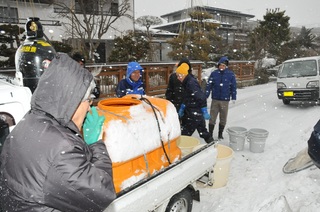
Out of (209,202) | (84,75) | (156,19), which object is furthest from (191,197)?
(156,19)

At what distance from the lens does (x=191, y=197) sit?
330 cm

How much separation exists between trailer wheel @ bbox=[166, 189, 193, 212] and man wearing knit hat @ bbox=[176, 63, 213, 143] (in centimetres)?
206

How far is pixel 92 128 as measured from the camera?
1.83m

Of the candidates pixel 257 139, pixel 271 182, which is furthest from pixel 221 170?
pixel 257 139

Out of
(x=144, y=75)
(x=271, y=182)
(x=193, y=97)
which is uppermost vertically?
(x=144, y=75)

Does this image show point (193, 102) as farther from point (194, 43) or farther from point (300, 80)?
point (194, 43)

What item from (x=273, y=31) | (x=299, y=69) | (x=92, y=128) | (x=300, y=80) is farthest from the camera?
(x=273, y=31)

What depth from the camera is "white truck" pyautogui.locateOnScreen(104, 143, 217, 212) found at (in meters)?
2.22

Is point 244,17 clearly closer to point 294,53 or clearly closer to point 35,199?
point 294,53

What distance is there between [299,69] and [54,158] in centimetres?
1126

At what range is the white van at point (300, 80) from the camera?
31.6 ft

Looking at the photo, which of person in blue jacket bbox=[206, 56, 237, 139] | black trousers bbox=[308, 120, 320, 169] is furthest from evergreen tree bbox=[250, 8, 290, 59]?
black trousers bbox=[308, 120, 320, 169]

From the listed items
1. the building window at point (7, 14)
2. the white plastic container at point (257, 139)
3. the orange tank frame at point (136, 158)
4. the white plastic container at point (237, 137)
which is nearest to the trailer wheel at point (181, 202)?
the orange tank frame at point (136, 158)

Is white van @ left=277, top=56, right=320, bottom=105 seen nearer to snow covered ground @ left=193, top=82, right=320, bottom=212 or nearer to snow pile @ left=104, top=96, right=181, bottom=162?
snow covered ground @ left=193, top=82, right=320, bottom=212
